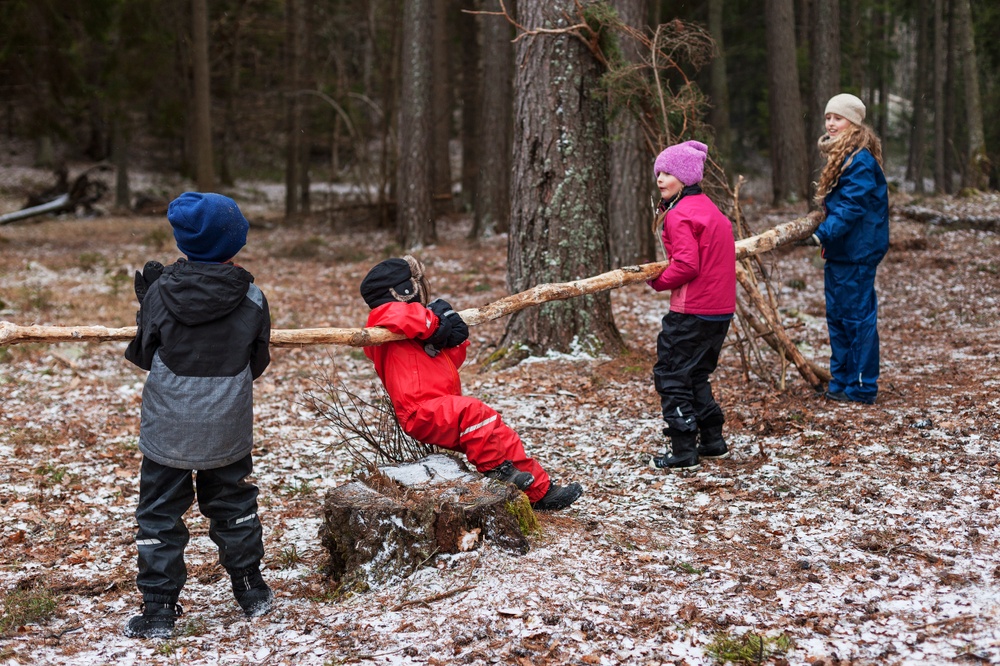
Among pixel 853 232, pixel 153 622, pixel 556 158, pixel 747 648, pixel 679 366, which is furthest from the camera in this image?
pixel 556 158

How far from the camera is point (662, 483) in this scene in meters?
5.16

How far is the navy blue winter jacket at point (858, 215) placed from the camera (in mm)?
6082

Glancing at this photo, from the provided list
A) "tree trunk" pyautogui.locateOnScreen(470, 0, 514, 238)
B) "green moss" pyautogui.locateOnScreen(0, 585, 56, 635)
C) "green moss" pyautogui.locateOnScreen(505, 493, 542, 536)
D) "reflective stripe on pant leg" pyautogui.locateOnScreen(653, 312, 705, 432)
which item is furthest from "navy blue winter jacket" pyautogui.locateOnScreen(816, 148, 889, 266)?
"tree trunk" pyautogui.locateOnScreen(470, 0, 514, 238)

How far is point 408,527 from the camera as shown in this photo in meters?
4.04

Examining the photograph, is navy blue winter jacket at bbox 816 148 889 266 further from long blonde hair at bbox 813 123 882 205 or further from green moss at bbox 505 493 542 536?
green moss at bbox 505 493 542 536

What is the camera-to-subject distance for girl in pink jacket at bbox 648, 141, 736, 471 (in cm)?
512

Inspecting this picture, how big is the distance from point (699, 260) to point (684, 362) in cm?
64

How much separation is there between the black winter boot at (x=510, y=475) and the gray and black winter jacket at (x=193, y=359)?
1.36 metres

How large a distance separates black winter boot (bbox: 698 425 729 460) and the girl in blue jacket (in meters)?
1.47

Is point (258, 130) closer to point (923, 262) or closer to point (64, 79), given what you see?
point (64, 79)

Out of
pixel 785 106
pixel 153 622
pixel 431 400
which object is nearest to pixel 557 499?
pixel 431 400

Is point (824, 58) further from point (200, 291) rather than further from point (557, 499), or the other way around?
point (200, 291)

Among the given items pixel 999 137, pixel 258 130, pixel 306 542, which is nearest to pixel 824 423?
pixel 306 542

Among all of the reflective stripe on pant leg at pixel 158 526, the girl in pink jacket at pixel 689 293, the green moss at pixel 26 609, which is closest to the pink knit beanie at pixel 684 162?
the girl in pink jacket at pixel 689 293
